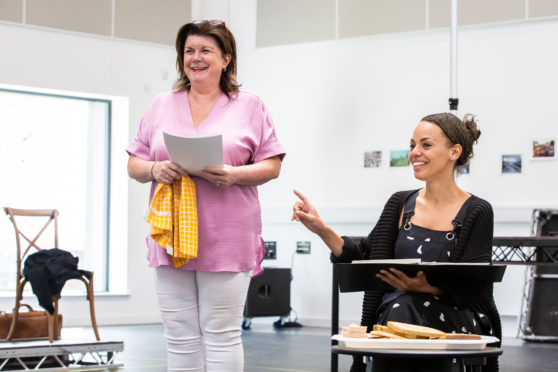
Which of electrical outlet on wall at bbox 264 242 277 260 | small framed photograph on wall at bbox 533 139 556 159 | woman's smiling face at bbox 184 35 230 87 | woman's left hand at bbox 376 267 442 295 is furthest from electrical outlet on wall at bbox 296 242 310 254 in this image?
woman's left hand at bbox 376 267 442 295

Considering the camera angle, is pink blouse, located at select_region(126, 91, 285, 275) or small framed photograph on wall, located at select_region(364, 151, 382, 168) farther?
small framed photograph on wall, located at select_region(364, 151, 382, 168)

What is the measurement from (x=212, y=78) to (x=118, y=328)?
15.7 feet

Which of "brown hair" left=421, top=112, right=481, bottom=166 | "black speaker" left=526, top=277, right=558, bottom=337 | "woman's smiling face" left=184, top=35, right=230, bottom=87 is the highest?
"woman's smiling face" left=184, top=35, right=230, bottom=87

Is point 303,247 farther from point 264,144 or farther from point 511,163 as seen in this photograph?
point 264,144

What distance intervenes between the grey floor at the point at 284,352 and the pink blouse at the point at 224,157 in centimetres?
226

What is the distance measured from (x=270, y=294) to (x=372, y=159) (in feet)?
4.89

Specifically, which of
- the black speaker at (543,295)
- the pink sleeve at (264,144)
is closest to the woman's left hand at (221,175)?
the pink sleeve at (264,144)

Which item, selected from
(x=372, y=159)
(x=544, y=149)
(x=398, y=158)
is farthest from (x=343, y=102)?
(x=544, y=149)

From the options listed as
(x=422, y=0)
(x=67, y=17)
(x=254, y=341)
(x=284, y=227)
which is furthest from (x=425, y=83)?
(x=67, y=17)

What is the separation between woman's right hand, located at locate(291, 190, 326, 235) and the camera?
196 cm

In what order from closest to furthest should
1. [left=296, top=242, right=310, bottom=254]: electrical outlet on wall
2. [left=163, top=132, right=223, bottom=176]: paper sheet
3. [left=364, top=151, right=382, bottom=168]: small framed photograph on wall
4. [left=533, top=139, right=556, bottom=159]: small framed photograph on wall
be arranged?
[left=163, top=132, right=223, bottom=176]: paper sheet < [left=533, top=139, right=556, bottom=159]: small framed photograph on wall < [left=364, top=151, right=382, bottom=168]: small framed photograph on wall < [left=296, top=242, right=310, bottom=254]: electrical outlet on wall

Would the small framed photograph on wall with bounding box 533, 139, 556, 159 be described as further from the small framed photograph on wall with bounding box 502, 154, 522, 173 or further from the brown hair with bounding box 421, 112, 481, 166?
the brown hair with bounding box 421, 112, 481, 166

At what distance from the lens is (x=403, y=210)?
2104 mm

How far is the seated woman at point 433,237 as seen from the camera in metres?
1.76
